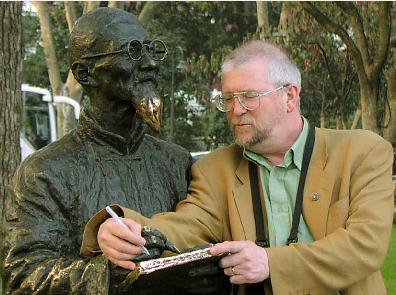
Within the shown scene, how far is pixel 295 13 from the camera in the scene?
52.3ft

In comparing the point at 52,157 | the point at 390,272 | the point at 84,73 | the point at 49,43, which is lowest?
the point at 390,272

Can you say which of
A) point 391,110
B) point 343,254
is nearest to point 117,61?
point 343,254

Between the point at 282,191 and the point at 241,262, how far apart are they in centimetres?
47

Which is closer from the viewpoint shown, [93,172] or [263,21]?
[93,172]

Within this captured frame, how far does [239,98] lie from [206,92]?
19.2 meters

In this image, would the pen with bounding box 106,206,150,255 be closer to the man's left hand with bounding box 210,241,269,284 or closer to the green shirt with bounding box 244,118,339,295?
the man's left hand with bounding box 210,241,269,284

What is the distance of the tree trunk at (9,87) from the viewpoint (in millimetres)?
6098

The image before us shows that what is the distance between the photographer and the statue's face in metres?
2.37

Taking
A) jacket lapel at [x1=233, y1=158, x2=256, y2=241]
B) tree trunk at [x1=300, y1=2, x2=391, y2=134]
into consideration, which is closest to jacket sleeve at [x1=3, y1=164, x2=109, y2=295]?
jacket lapel at [x1=233, y1=158, x2=256, y2=241]

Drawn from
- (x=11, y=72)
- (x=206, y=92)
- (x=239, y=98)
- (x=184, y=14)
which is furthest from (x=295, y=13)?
(x=239, y=98)

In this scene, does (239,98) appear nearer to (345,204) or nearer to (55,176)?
(345,204)

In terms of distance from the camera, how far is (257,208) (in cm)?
258

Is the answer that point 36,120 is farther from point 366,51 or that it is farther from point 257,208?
point 257,208

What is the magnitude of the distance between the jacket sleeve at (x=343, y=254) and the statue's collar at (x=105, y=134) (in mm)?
610
